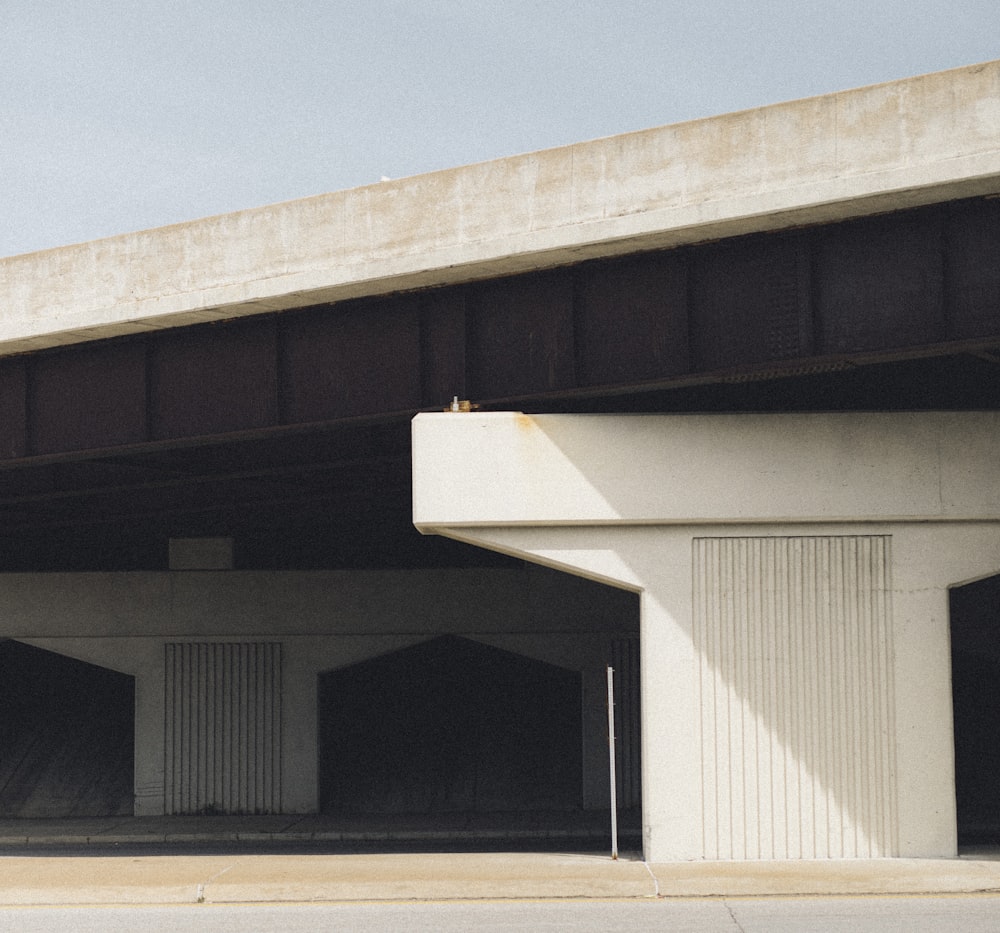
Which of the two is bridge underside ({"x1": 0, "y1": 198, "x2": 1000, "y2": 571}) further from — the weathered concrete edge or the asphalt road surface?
the asphalt road surface

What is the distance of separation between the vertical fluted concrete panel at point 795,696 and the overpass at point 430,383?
0.38 m

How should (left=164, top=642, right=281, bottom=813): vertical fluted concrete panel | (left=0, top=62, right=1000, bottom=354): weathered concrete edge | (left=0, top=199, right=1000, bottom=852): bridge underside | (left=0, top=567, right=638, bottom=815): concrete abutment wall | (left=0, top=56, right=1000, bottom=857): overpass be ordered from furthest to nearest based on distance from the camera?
(left=164, top=642, right=281, bottom=813): vertical fluted concrete panel → (left=0, top=567, right=638, bottom=815): concrete abutment wall → (left=0, top=199, right=1000, bottom=852): bridge underside → (left=0, top=56, right=1000, bottom=857): overpass → (left=0, top=62, right=1000, bottom=354): weathered concrete edge

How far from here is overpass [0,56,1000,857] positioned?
1327 cm

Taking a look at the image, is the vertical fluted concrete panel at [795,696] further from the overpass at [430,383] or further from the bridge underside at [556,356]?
the bridge underside at [556,356]

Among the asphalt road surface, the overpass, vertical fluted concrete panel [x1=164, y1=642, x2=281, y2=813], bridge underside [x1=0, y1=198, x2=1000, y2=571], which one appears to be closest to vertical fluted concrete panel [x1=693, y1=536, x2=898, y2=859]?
the overpass

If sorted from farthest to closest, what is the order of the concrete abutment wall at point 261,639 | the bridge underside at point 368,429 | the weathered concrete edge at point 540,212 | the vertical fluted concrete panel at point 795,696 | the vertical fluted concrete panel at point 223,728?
the vertical fluted concrete panel at point 223,728 → the concrete abutment wall at point 261,639 → the vertical fluted concrete panel at point 795,696 → the bridge underside at point 368,429 → the weathered concrete edge at point 540,212

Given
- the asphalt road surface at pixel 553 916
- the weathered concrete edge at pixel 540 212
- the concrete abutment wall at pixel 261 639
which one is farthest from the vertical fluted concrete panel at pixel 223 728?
the asphalt road surface at pixel 553 916

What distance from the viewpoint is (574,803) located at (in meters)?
23.4

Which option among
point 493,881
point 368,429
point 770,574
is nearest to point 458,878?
point 493,881

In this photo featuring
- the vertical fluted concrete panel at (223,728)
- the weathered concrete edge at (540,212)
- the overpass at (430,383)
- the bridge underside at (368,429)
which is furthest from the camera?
the vertical fluted concrete panel at (223,728)

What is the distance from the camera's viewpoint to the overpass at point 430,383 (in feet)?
43.5

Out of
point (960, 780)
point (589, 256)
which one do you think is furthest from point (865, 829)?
point (960, 780)

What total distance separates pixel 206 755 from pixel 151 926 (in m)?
13.0

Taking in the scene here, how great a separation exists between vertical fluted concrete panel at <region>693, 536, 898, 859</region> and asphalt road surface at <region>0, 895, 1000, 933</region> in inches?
64.7
